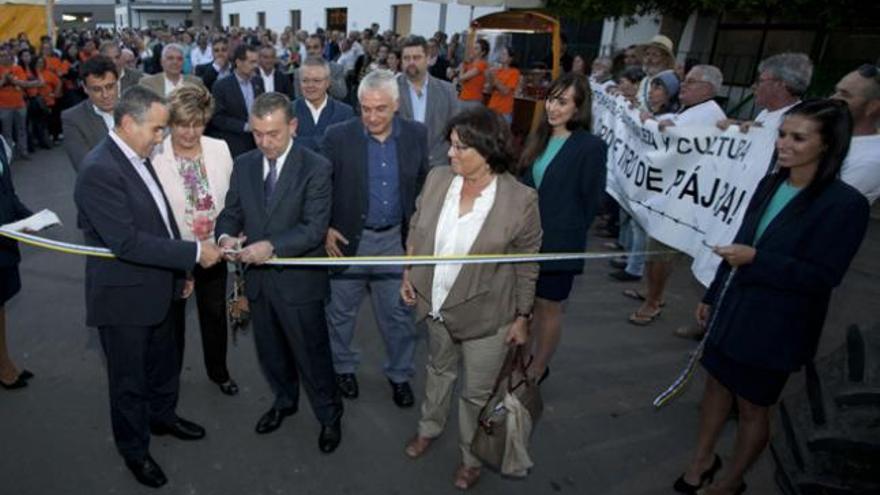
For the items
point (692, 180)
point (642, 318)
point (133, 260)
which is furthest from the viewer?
point (642, 318)

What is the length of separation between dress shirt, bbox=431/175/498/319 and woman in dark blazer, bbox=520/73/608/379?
29.5 inches

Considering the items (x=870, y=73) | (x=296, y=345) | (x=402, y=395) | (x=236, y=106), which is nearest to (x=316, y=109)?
(x=236, y=106)

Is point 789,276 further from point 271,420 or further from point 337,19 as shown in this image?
point 337,19

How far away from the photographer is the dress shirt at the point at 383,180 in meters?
3.32

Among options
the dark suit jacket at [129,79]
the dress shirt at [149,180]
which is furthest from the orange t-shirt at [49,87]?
the dress shirt at [149,180]

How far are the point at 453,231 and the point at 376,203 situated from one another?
809mm

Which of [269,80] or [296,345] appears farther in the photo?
[269,80]

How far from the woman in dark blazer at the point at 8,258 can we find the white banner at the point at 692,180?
156 inches

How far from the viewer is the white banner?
3250 mm

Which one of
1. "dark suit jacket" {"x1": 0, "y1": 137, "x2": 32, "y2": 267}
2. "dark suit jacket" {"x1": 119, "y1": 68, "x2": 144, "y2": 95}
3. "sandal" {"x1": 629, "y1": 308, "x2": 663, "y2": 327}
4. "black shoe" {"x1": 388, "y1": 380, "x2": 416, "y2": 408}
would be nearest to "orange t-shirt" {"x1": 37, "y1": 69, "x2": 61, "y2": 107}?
"dark suit jacket" {"x1": 119, "y1": 68, "x2": 144, "y2": 95}

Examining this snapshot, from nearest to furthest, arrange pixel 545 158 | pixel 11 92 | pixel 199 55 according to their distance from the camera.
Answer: pixel 545 158 → pixel 11 92 → pixel 199 55

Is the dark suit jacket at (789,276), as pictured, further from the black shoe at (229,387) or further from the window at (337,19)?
the window at (337,19)

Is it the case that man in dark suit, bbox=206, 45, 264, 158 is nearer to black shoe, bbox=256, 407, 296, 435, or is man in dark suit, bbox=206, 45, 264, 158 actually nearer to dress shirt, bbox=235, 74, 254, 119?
dress shirt, bbox=235, 74, 254, 119

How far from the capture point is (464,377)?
291 centimetres
